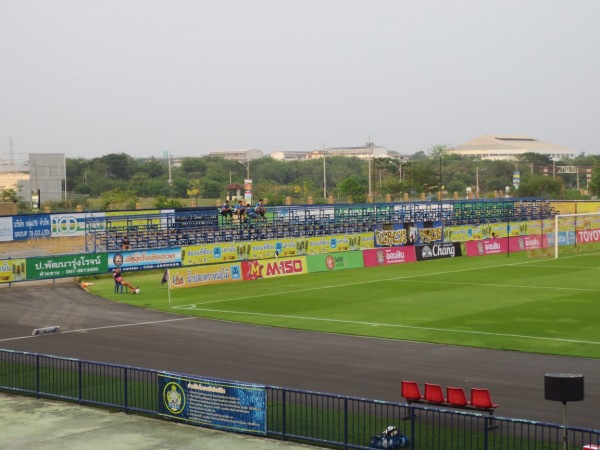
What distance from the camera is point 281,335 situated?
1384 inches

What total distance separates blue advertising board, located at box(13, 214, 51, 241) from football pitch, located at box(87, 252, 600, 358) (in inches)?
471

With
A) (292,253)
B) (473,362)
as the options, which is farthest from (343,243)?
(473,362)

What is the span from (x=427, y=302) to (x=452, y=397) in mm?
23398

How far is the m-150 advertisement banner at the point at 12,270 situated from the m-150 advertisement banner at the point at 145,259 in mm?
5646

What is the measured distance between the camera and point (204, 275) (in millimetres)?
52250

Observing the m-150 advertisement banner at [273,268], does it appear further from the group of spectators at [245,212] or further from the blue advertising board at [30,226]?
the blue advertising board at [30,226]

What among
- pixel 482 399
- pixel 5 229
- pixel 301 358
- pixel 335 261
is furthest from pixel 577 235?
pixel 482 399

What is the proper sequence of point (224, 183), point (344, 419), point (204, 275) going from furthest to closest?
point (224, 183) → point (204, 275) → point (344, 419)

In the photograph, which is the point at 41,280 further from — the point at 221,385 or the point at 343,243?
the point at 221,385

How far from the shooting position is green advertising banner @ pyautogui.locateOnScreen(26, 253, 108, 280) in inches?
2031

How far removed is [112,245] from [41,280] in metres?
12.4

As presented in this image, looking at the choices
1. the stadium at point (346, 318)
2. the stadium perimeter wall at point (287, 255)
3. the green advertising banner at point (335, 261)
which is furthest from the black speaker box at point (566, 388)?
the green advertising banner at point (335, 261)

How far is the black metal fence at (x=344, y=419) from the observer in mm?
18625

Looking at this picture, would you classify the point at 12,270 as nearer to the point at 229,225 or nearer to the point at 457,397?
the point at 229,225
